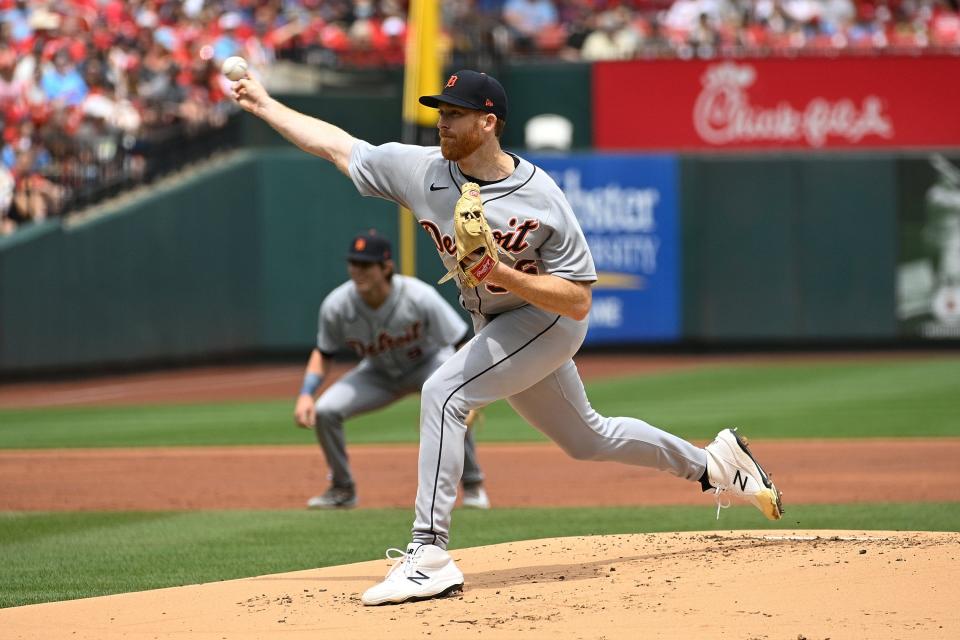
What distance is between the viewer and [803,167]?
2083 centimetres

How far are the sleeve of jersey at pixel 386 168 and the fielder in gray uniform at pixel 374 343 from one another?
2.91 meters

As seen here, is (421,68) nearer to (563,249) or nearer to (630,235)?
(630,235)

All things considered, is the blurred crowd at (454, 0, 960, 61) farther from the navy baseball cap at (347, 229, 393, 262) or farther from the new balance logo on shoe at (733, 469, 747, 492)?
the new balance logo on shoe at (733, 469, 747, 492)

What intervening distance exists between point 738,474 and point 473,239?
1871 mm

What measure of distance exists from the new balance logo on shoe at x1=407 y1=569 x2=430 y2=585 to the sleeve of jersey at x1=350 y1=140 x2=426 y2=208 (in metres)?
1.41

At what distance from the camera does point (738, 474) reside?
249 inches

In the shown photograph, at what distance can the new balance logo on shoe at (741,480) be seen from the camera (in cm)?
632

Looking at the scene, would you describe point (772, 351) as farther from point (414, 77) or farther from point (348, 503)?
point (348, 503)

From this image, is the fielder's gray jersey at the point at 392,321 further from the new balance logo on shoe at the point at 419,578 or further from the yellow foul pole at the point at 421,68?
the yellow foul pole at the point at 421,68

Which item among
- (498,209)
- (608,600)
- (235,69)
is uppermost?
(235,69)

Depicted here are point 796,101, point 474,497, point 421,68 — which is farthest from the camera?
point 796,101

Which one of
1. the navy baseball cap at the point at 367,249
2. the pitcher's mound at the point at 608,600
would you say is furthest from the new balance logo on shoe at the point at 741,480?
the navy baseball cap at the point at 367,249

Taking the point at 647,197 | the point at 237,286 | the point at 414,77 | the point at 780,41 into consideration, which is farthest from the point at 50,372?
the point at 780,41

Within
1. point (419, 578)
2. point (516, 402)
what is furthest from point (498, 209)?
point (419, 578)
